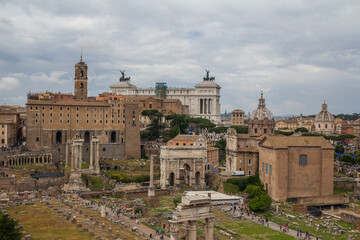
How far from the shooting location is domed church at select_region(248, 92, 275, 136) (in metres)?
81.6

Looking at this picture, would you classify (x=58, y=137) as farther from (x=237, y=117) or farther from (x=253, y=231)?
(x=237, y=117)

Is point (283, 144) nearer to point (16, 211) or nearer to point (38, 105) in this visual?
point (16, 211)

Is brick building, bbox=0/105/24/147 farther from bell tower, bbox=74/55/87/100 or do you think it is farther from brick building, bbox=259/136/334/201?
brick building, bbox=259/136/334/201

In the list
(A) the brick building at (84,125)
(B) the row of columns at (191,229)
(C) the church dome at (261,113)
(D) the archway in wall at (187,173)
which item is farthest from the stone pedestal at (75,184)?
(B) the row of columns at (191,229)

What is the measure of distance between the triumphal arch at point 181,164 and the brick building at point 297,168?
12.1m

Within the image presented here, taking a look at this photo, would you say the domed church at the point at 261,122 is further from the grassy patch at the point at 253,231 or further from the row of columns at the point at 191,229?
the row of columns at the point at 191,229

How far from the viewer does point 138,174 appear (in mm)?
77500

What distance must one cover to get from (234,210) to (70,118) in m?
42.0

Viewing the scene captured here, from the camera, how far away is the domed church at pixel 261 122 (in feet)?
268

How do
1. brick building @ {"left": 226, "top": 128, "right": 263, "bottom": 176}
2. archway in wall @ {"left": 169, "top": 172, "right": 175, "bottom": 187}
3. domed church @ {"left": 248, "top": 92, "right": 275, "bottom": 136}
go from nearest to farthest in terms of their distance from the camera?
brick building @ {"left": 226, "top": 128, "right": 263, "bottom": 176} → archway in wall @ {"left": 169, "top": 172, "right": 175, "bottom": 187} → domed church @ {"left": 248, "top": 92, "right": 275, "bottom": 136}

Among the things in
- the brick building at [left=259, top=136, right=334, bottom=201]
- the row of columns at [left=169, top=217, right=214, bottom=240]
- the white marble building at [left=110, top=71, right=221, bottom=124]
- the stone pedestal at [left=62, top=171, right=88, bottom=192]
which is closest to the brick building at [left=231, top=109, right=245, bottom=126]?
the white marble building at [left=110, top=71, right=221, bottom=124]

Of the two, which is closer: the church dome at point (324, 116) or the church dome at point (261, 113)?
the church dome at point (261, 113)

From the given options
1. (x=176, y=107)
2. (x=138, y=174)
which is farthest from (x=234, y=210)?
(x=176, y=107)

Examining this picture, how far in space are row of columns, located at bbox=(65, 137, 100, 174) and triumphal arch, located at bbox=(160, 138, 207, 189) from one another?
1183cm
